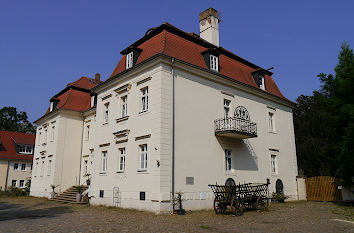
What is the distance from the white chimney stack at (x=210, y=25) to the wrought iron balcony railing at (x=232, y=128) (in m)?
7.43

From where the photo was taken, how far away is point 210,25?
21734 millimetres

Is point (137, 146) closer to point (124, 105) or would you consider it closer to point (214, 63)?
point (124, 105)

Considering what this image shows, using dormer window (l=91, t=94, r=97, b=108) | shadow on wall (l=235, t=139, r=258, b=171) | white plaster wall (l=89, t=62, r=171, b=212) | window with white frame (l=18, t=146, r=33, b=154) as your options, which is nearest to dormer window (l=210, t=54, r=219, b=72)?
white plaster wall (l=89, t=62, r=171, b=212)

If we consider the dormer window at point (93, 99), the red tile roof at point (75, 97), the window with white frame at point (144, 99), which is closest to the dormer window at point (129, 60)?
the window with white frame at point (144, 99)

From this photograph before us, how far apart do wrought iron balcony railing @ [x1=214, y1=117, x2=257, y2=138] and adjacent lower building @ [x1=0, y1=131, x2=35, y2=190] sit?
1091 inches

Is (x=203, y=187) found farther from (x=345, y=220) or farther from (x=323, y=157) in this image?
(x=323, y=157)

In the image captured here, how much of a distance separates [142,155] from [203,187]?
3.60 meters

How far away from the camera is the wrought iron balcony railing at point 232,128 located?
53.1 ft

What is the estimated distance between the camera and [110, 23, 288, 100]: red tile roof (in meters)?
16.1

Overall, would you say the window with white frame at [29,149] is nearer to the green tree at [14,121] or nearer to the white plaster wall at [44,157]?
the white plaster wall at [44,157]

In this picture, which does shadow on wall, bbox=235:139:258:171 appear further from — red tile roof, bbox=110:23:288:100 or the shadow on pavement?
the shadow on pavement

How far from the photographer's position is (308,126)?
31078 millimetres

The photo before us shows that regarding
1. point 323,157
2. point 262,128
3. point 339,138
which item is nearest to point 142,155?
point 262,128

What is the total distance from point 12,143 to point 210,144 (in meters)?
32.0
